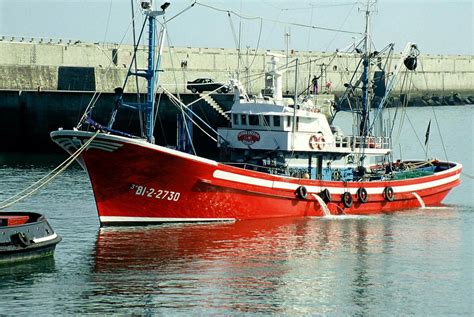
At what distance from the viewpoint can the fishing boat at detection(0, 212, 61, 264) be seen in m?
29.6

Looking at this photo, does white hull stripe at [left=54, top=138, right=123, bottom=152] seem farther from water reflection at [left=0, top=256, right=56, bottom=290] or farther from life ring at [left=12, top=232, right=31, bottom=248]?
life ring at [left=12, top=232, right=31, bottom=248]

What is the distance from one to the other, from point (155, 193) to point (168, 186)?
0.46 metres

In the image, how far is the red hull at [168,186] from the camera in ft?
116

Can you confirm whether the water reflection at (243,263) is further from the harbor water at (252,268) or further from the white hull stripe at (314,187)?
the white hull stripe at (314,187)

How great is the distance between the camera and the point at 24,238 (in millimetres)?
29922

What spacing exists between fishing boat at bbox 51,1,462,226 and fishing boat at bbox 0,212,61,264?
445cm

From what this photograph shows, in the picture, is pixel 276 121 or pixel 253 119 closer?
pixel 276 121

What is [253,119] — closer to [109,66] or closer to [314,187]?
[314,187]

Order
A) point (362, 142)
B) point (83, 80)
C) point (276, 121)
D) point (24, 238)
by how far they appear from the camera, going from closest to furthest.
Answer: point (24, 238), point (276, 121), point (362, 142), point (83, 80)

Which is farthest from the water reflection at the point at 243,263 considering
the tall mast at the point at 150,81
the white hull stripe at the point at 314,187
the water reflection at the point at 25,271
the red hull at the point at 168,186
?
the tall mast at the point at 150,81

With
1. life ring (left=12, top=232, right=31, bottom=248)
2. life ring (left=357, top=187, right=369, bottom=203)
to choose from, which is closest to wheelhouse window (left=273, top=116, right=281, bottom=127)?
life ring (left=357, top=187, right=369, bottom=203)

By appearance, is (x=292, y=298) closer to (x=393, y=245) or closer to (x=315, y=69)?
(x=393, y=245)

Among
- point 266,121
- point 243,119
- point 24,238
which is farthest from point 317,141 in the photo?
point 24,238

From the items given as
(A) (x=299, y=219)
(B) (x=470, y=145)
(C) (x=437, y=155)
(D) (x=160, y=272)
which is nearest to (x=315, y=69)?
(B) (x=470, y=145)
